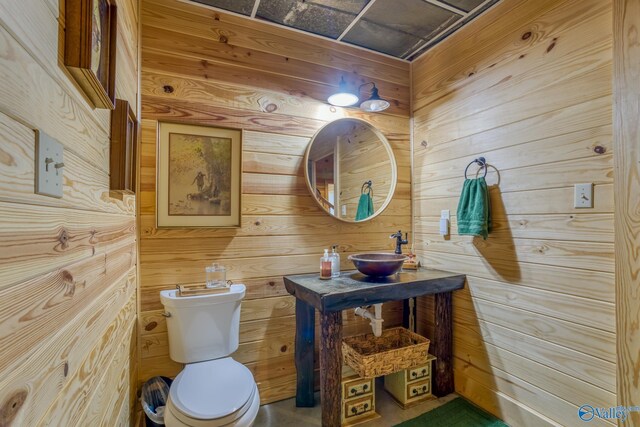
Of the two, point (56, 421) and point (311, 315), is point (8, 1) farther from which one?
point (311, 315)

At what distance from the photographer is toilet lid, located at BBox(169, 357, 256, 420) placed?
1.24 m

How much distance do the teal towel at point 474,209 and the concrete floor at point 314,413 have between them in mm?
1106

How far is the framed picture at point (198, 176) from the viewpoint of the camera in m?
1.76

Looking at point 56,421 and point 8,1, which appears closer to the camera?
point 8,1

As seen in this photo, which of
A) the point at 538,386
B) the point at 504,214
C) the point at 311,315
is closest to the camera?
the point at 538,386

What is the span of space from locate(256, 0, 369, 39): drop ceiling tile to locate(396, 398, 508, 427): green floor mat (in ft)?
8.05

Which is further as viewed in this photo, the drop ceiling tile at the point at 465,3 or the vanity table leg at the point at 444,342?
the vanity table leg at the point at 444,342

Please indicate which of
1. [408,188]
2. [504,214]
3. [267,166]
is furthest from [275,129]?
[504,214]

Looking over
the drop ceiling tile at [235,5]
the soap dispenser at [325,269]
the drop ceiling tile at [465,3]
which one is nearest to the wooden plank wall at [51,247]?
the drop ceiling tile at [235,5]

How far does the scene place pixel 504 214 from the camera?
180cm

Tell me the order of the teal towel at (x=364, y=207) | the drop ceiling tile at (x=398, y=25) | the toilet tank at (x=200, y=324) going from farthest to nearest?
the teal towel at (x=364, y=207), the drop ceiling tile at (x=398, y=25), the toilet tank at (x=200, y=324)

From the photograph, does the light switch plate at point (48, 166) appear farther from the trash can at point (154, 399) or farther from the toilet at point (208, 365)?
the trash can at point (154, 399)

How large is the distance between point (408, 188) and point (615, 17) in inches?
56.1

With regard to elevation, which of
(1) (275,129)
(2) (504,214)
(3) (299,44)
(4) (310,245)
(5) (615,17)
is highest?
(3) (299,44)
